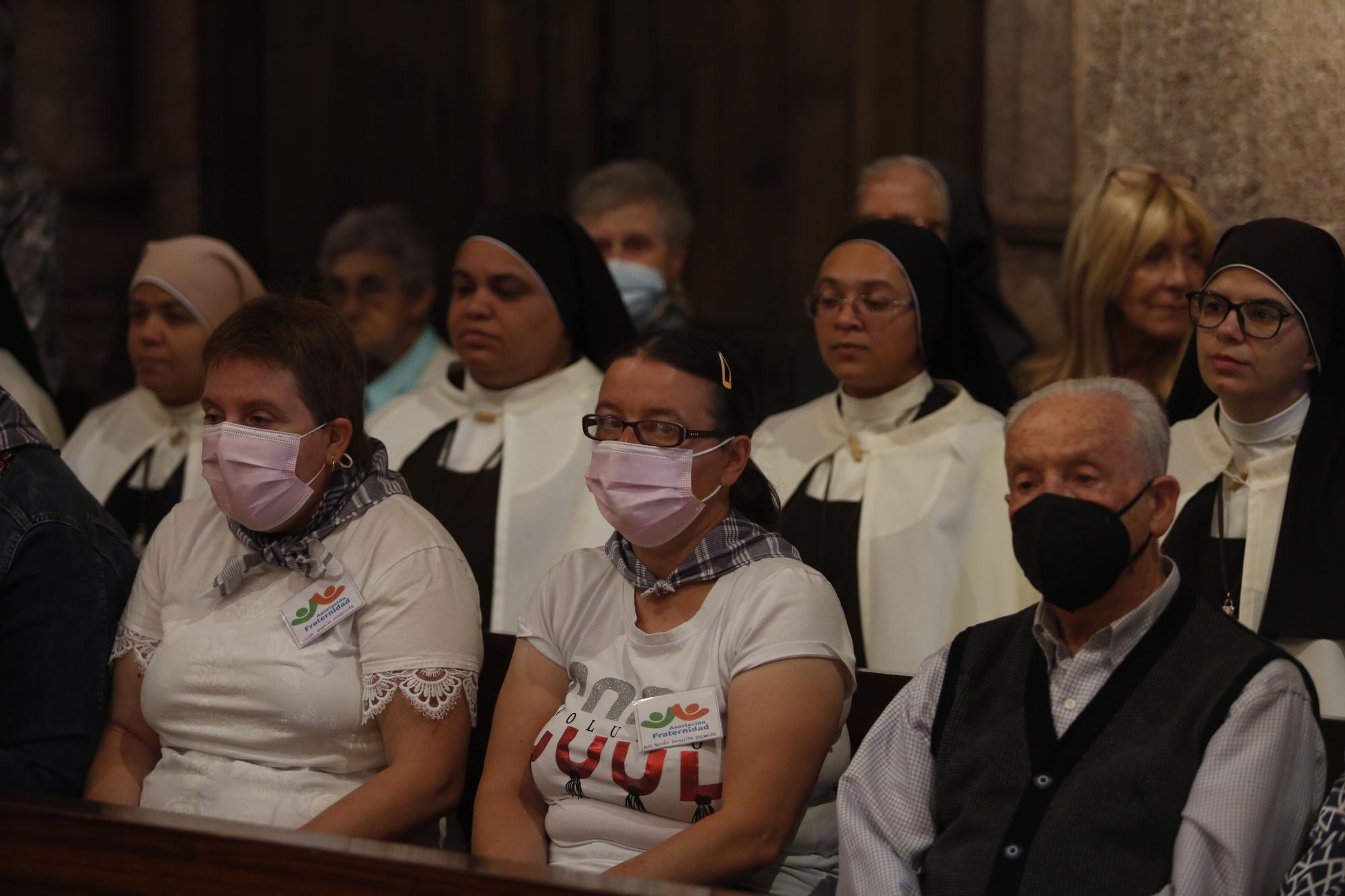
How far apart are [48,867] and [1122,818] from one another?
1.70 metres

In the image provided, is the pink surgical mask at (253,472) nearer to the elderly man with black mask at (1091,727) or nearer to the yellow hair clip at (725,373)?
the yellow hair clip at (725,373)

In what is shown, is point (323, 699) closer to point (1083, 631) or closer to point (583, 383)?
point (1083, 631)

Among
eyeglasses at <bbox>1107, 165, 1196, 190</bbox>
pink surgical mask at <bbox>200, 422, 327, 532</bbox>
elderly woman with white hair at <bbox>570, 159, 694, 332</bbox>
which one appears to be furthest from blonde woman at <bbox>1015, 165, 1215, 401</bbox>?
pink surgical mask at <bbox>200, 422, 327, 532</bbox>

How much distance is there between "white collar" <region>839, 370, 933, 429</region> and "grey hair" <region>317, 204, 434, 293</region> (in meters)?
2.40

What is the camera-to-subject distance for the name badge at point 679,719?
120 inches

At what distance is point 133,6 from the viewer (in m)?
7.14

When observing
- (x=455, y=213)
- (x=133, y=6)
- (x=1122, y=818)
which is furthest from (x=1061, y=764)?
(x=133, y=6)

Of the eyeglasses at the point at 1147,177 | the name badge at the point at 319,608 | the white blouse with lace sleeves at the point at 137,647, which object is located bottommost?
the white blouse with lace sleeves at the point at 137,647

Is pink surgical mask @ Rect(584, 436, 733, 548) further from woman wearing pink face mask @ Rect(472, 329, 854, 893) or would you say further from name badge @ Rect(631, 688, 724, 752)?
name badge @ Rect(631, 688, 724, 752)

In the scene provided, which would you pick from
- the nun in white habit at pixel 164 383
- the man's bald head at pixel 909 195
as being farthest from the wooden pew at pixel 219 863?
the man's bald head at pixel 909 195

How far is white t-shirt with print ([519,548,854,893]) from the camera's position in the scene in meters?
3.04

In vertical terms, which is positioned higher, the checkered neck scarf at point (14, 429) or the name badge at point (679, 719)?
the checkered neck scarf at point (14, 429)

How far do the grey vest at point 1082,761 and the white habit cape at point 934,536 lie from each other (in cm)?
122

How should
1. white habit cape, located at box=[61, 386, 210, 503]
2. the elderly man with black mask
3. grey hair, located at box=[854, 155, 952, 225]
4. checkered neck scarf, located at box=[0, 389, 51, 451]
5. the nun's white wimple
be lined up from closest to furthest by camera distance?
the elderly man with black mask → checkered neck scarf, located at box=[0, 389, 51, 451] → the nun's white wimple → white habit cape, located at box=[61, 386, 210, 503] → grey hair, located at box=[854, 155, 952, 225]
